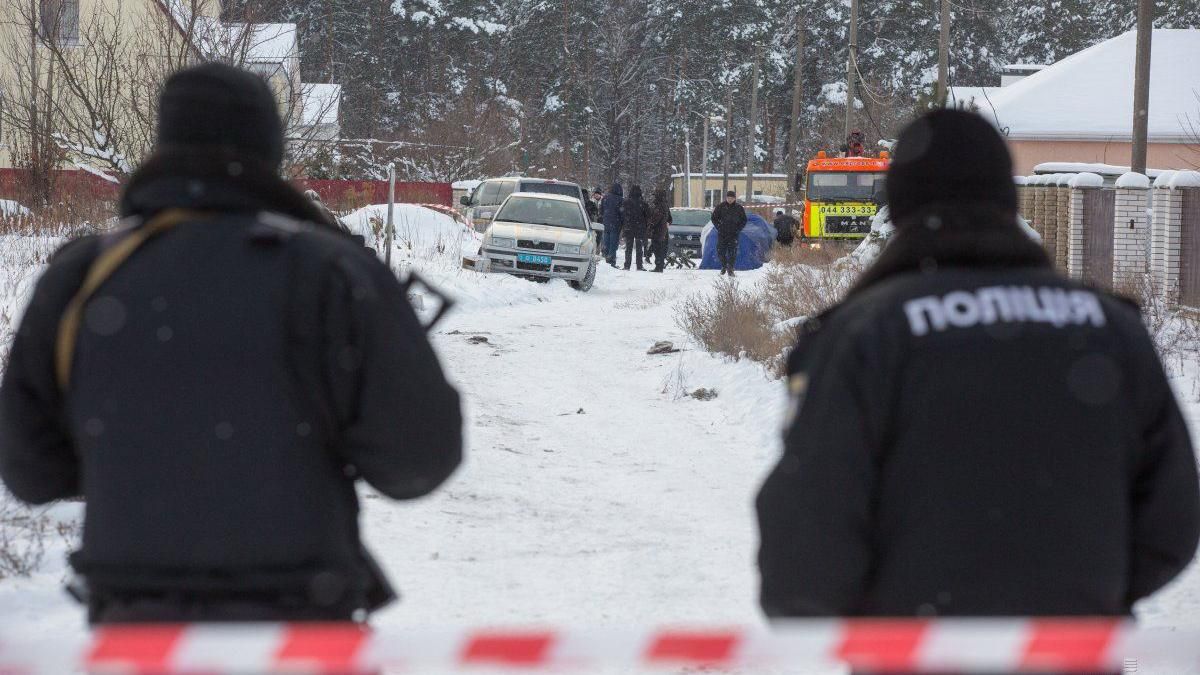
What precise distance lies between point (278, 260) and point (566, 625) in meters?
3.52

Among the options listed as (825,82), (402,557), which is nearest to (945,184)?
(402,557)

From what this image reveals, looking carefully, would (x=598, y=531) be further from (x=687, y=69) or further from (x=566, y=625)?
(x=687, y=69)

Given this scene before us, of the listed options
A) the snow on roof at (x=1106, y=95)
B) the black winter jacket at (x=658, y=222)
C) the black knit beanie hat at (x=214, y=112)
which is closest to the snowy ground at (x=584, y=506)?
the black knit beanie hat at (x=214, y=112)

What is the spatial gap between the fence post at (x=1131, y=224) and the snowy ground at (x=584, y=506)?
242 inches

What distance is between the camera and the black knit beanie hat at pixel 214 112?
8.63 feet

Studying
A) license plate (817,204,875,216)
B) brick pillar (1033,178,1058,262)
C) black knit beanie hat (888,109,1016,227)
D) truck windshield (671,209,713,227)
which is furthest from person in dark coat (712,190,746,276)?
black knit beanie hat (888,109,1016,227)

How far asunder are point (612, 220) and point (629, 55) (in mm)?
37225

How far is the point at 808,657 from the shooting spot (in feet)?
6.86

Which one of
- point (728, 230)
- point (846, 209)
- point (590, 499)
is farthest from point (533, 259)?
point (590, 499)

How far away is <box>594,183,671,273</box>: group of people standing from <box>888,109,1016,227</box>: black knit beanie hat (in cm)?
2543

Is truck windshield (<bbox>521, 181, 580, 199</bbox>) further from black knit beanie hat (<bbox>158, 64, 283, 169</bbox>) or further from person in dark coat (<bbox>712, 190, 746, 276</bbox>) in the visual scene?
black knit beanie hat (<bbox>158, 64, 283, 169</bbox>)

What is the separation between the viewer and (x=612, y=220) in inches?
1178

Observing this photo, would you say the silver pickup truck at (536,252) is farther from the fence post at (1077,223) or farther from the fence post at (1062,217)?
the fence post at (1077,223)

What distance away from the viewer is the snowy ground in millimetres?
5969
